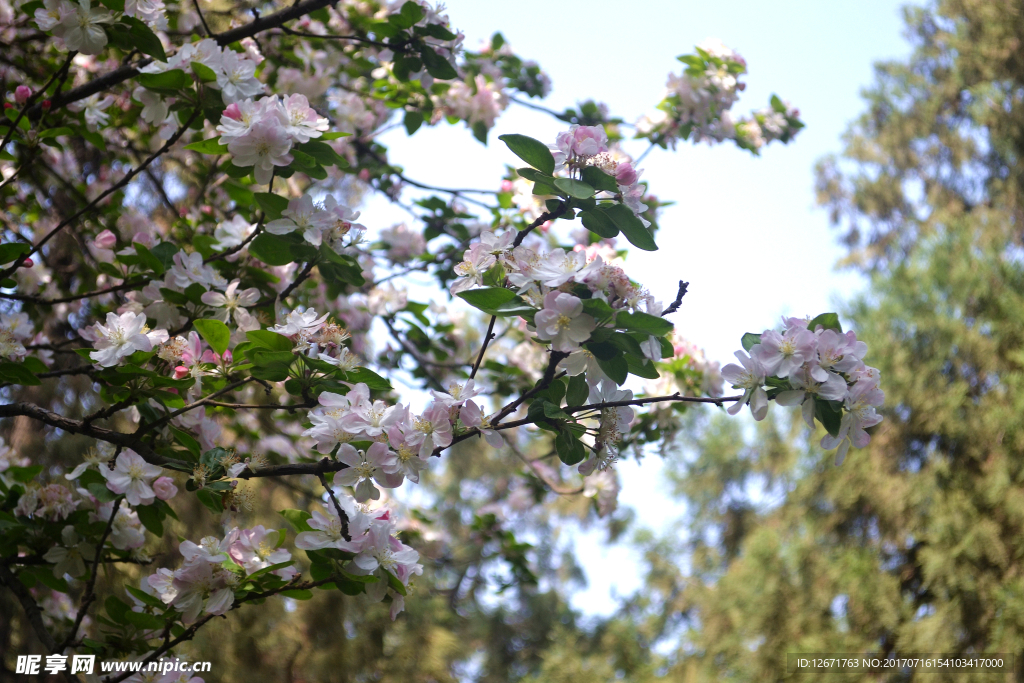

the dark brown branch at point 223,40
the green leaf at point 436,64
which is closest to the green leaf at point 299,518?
the dark brown branch at point 223,40

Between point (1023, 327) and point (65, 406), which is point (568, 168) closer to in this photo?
point (65, 406)

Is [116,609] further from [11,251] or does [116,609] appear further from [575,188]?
[575,188]

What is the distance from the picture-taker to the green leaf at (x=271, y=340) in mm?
1088

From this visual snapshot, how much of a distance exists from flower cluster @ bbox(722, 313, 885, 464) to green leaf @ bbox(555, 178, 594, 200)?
0.30 m

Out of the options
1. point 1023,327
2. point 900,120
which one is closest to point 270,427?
point 1023,327

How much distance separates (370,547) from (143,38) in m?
1.01

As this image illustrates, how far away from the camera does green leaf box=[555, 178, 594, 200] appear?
2.86ft

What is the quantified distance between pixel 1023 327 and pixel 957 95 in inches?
171

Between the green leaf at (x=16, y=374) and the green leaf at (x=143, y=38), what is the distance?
0.64 meters

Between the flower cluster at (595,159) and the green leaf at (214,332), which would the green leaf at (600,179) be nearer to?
the flower cluster at (595,159)

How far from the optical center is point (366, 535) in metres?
1.10

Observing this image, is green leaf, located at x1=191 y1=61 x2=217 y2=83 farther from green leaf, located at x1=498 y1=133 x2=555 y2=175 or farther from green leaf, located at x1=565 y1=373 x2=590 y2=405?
green leaf, located at x1=565 y1=373 x2=590 y2=405

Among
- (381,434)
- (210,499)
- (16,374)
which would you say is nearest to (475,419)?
(381,434)

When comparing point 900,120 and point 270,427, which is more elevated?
point 900,120
